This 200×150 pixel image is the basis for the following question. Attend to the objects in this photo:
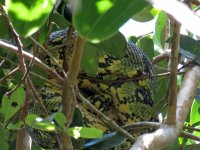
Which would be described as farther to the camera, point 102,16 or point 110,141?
point 110,141

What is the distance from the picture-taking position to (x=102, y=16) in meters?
0.64

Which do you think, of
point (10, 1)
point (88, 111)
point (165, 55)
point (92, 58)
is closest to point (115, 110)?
point (88, 111)

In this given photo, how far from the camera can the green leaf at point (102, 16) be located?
63 centimetres

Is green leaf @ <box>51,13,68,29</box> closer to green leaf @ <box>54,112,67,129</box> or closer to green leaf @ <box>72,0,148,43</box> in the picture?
green leaf @ <box>54,112,67,129</box>

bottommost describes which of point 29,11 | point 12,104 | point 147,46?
point 12,104

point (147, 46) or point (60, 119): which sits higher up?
point (147, 46)

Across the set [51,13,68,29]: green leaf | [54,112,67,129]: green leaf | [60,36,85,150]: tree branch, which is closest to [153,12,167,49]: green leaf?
[51,13,68,29]: green leaf

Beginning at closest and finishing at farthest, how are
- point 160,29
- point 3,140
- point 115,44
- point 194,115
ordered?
point 115,44, point 3,140, point 194,115, point 160,29

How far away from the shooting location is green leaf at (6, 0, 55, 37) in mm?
669

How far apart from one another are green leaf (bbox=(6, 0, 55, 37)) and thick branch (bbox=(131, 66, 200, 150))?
485 millimetres

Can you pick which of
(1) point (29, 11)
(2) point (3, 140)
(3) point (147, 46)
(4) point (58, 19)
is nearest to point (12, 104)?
(2) point (3, 140)

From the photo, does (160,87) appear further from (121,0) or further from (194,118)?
(121,0)

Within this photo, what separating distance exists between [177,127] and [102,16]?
2.32 feet

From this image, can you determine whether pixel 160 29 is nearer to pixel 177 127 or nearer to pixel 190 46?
pixel 190 46
